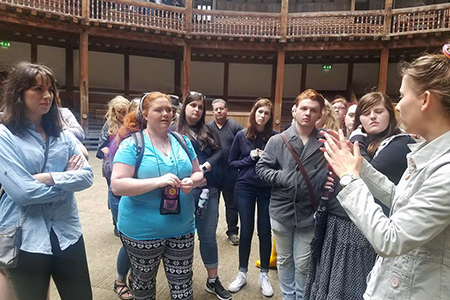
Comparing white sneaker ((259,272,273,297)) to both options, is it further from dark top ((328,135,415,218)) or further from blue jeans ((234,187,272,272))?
dark top ((328,135,415,218))

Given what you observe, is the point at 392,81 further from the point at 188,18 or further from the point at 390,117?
the point at 390,117

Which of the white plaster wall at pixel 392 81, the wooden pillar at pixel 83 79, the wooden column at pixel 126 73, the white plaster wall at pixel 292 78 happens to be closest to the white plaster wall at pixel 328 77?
the white plaster wall at pixel 292 78

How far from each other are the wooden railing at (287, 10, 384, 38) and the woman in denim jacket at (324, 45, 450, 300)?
40.0 ft

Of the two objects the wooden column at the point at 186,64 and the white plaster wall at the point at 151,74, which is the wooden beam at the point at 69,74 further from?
the wooden column at the point at 186,64

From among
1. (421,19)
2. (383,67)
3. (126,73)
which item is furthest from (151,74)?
(421,19)

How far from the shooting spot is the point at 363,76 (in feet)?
49.7

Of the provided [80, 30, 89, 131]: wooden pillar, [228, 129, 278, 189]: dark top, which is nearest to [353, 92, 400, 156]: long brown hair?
[228, 129, 278, 189]: dark top

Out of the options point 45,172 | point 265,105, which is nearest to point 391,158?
point 265,105

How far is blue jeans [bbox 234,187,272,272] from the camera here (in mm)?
2617

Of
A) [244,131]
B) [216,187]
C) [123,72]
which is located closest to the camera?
[216,187]

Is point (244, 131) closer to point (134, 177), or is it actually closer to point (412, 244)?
point (134, 177)

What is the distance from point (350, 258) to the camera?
173cm

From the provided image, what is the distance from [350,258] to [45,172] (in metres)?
1.88

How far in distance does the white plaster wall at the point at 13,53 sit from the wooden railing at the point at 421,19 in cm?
1567
